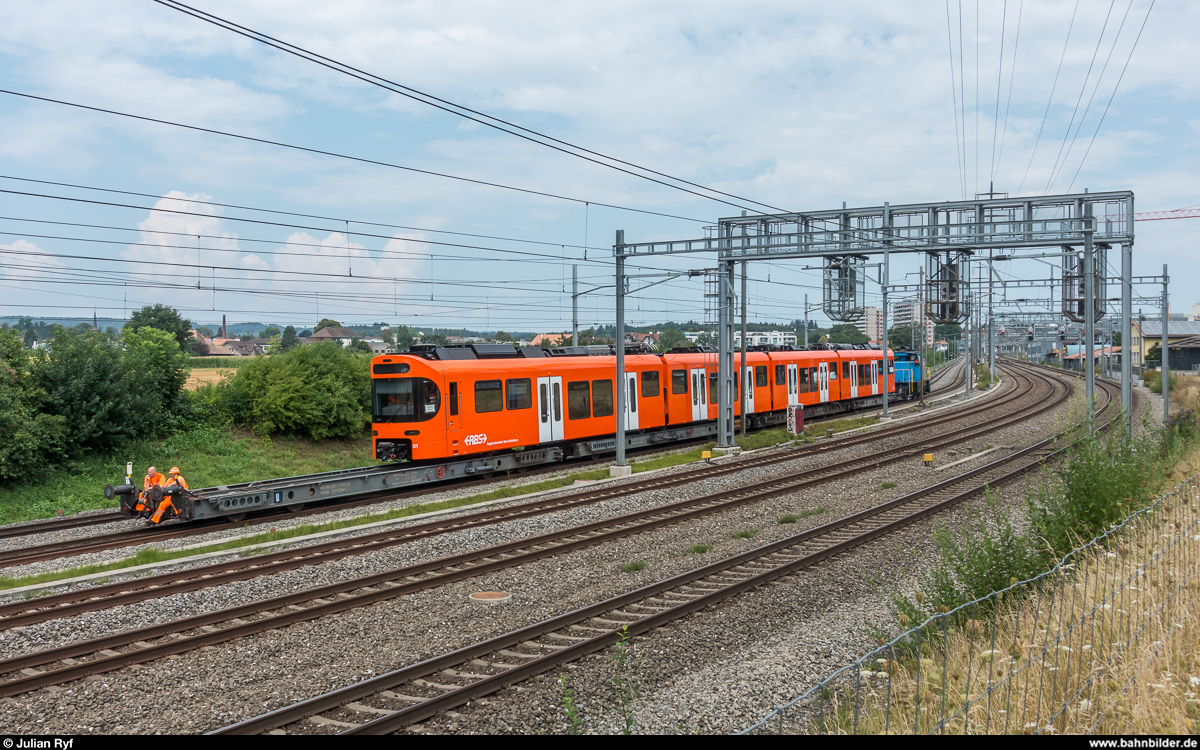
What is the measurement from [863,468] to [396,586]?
560 inches

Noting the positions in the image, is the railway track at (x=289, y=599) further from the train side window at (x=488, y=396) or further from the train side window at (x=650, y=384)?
the train side window at (x=650, y=384)

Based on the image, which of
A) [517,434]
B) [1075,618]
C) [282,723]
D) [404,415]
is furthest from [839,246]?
[282,723]

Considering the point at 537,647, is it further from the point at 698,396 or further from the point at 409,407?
the point at 698,396

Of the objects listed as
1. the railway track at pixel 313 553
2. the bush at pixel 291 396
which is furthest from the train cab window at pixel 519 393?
the bush at pixel 291 396

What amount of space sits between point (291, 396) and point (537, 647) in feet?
72.8

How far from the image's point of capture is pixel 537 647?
8.37 m

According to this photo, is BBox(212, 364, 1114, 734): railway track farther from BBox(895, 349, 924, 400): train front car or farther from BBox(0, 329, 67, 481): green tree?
BBox(895, 349, 924, 400): train front car

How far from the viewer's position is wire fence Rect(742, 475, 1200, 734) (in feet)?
17.4

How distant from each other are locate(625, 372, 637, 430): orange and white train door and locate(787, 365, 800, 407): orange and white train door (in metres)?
10.3

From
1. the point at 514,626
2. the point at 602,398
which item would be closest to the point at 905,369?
the point at 602,398

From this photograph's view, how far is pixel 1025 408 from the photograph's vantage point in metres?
40.7

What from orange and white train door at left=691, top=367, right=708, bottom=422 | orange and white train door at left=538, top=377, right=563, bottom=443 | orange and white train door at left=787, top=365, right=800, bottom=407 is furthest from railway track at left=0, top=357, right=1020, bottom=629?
orange and white train door at left=787, top=365, right=800, bottom=407

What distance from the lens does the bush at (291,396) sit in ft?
92.5

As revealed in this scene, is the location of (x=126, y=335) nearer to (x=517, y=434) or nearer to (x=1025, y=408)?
(x=517, y=434)
